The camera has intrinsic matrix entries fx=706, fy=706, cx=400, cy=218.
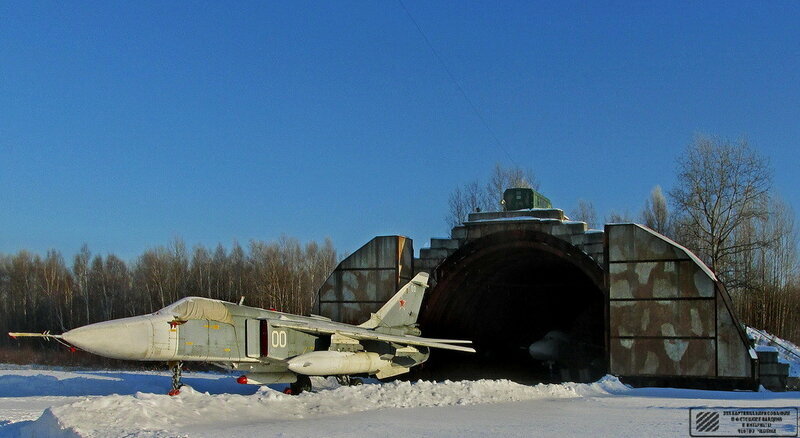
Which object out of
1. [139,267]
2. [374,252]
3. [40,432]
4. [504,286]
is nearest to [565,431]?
[40,432]

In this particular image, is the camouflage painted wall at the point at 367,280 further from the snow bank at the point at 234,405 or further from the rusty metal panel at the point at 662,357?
the rusty metal panel at the point at 662,357

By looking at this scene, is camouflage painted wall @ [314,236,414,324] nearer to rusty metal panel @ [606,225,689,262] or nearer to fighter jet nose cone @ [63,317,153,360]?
rusty metal panel @ [606,225,689,262]

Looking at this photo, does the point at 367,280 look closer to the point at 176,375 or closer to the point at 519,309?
the point at 519,309

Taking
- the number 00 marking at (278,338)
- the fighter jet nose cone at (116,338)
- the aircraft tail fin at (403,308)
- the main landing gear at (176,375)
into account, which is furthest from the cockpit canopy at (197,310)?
the aircraft tail fin at (403,308)

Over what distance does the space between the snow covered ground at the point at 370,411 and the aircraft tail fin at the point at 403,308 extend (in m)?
3.07

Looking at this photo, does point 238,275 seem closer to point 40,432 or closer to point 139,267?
point 139,267

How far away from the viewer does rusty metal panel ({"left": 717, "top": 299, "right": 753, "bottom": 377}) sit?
20703mm

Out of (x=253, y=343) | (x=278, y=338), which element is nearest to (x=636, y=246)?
(x=278, y=338)

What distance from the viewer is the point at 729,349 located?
68.8 ft

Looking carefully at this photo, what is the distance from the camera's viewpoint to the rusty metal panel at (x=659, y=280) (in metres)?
21.5

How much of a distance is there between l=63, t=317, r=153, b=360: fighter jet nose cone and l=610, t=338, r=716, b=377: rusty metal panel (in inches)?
572

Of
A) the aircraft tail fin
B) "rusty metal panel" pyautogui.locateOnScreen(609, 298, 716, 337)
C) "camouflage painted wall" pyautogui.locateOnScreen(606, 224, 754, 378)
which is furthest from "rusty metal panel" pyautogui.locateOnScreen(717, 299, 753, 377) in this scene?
the aircraft tail fin

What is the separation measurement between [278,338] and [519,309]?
18.1m

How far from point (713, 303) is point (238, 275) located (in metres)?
47.9
